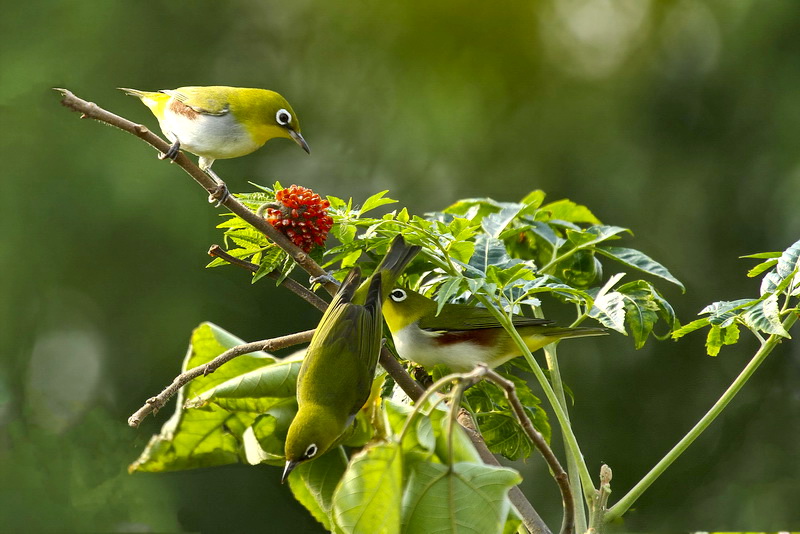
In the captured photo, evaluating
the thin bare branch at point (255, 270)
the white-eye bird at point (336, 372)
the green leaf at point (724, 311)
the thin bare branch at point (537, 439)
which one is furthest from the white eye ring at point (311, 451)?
the green leaf at point (724, 311)

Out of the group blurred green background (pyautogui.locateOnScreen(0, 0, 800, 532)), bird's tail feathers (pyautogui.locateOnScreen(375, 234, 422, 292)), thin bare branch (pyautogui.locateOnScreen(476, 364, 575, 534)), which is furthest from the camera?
blurred green background (pyautogui.locateOnScreen(0, 0, 800, 532))

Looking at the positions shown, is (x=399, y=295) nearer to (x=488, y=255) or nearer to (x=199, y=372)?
(x=488, y=255)

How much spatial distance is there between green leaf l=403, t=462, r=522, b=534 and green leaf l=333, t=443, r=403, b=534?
0.02 meters

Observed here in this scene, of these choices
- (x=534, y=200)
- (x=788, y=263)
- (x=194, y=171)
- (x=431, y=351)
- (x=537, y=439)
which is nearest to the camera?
(x=537, y=439)

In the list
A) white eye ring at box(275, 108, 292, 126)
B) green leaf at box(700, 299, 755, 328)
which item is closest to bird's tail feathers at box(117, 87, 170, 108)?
white eye ring at box(275, 108, 292, 126)

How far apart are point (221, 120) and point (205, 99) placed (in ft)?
0.10

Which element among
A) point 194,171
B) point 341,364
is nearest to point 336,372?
point 341,364

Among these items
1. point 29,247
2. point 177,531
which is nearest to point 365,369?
point 177,531

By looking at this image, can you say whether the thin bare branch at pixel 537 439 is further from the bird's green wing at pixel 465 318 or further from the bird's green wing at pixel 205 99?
the bird's green wing at pixel 205 99

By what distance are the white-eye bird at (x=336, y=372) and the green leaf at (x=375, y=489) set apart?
0.18 m

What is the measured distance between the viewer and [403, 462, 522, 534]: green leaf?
50 cm

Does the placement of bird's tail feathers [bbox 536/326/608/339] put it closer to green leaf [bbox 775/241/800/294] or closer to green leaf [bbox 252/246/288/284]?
green leaf [bbox 775/241/800/294]

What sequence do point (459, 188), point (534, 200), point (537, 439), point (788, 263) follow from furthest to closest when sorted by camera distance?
point (459, 188), point (534, 200), point (788, 263), point (537, 439)

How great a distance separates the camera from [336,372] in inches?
29.3
